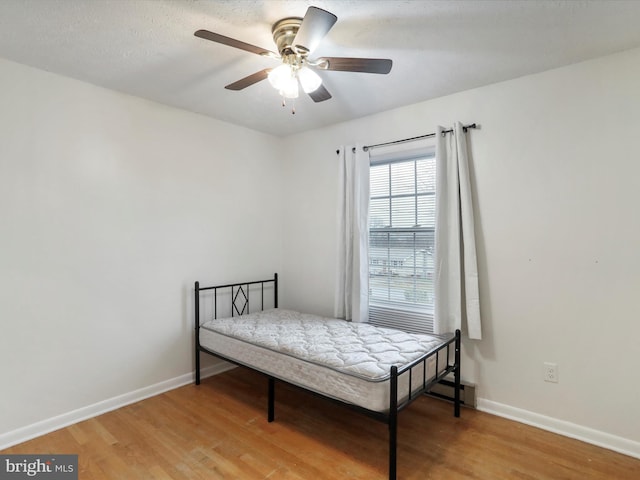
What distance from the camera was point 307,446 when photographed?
2.21 metres

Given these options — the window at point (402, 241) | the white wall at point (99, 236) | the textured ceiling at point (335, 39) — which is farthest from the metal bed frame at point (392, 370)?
the textured ceiling at point (335, 39)

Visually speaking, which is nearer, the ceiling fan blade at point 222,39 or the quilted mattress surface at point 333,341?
the ceiling fan blade at point 222,39

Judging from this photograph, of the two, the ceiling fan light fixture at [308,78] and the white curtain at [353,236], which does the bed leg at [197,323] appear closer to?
the white curtain at [353,236]

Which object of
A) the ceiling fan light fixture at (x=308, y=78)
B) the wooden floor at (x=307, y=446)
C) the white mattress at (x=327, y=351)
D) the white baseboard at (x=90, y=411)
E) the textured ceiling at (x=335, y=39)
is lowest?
the wooden floor at (x=307, y=446)

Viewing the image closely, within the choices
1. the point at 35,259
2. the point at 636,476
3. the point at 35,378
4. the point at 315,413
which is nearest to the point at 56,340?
the point at 35,378

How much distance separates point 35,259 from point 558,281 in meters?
3.60

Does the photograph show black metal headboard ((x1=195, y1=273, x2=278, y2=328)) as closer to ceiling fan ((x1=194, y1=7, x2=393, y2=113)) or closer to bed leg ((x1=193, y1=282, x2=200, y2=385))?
bed leg ((x1=193, y1=282, x2=200, y2=385))

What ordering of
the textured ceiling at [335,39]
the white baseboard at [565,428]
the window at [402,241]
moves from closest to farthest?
1. the textured ceiling at [335,39]
2. the white baseboard at [565,428]
3. the window at [402,241]

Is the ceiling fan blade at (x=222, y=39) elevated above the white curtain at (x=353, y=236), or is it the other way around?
the ceiling fan blade at (x=222, y=39)

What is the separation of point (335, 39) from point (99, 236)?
7.27 feet

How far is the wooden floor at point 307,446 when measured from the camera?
1954 millimetres

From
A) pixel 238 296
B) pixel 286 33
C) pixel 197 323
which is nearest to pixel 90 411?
pixel 197 323

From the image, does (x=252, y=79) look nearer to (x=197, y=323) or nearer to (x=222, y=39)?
(x=222, y=39)

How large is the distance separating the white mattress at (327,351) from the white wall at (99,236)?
58 centimetres
